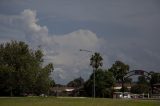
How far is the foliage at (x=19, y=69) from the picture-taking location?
93875 millimetres

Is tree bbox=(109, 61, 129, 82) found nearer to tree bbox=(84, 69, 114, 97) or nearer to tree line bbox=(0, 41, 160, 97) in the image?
tree bbox=(84, 69, 114, 97)

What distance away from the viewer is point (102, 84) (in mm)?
120625

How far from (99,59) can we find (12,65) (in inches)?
1625

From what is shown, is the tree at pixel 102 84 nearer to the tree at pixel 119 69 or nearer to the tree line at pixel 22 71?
the tree at pixel 119 69

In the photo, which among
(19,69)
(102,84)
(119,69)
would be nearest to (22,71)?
(19,69)

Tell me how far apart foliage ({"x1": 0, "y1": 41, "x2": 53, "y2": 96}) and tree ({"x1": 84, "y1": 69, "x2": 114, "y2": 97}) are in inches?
1000

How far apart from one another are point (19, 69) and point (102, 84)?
1334 inches

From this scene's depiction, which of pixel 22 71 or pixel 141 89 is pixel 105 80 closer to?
pixel 141 89

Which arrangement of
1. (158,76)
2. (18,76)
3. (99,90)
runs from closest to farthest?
1. (18,76)
2. (99,90)
3. (158,76)

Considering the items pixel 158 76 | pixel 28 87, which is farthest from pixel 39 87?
pixel 158 76

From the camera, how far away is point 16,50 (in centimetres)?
9544

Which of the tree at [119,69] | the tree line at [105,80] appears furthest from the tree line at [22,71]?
the tree at [119,69]

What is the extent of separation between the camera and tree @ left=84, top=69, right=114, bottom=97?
120075mm

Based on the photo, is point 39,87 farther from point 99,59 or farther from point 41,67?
point 99,59
